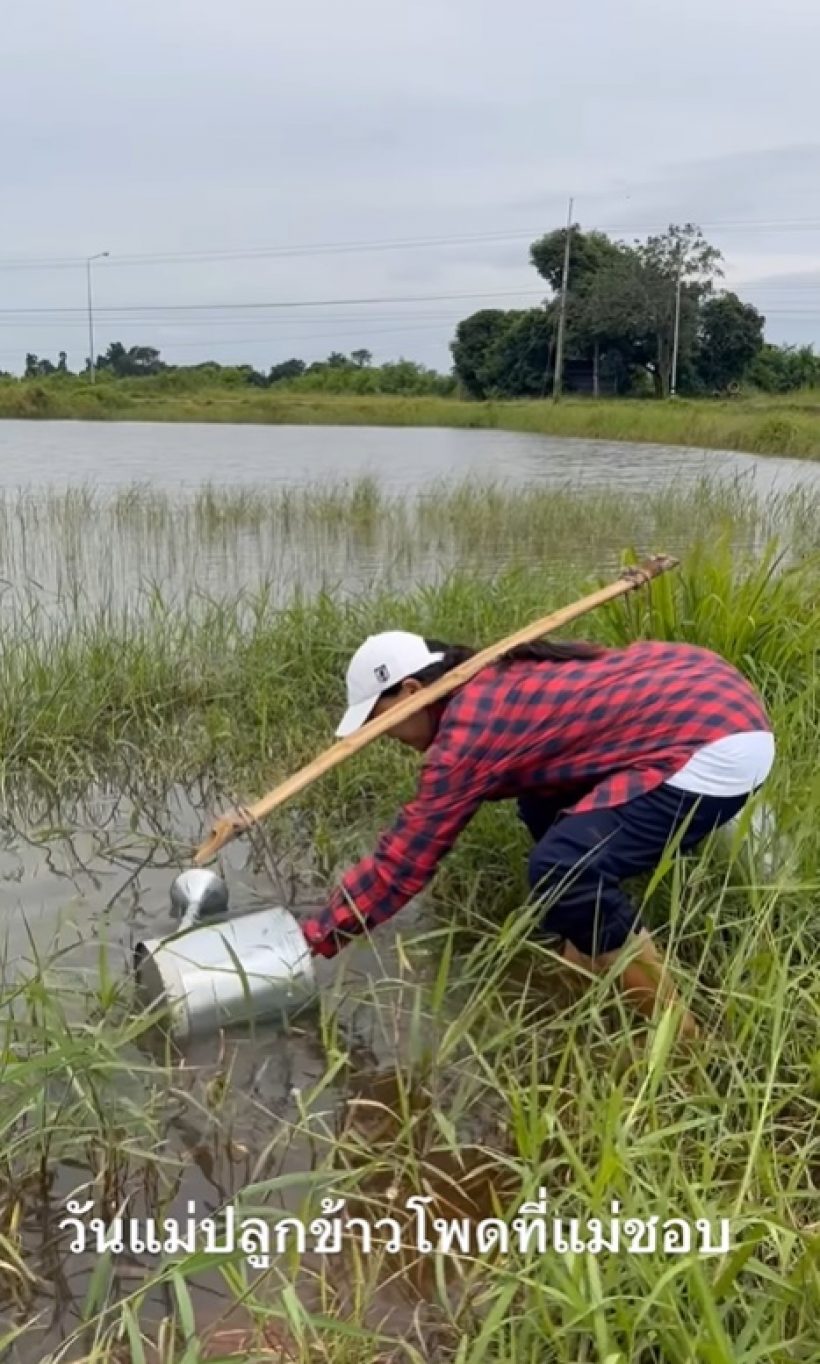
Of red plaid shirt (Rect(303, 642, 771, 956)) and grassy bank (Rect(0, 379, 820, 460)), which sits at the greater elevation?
grassy bank (Rect(0, 379, 820, 460))

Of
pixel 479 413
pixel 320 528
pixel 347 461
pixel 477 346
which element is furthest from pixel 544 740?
pixel 477 346

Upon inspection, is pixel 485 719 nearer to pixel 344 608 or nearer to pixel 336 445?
pixel 344 608

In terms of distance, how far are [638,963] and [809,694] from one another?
54.6 inches

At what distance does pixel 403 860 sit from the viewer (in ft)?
8.36

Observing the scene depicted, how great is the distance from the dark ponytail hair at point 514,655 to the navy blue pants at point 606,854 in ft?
1.23

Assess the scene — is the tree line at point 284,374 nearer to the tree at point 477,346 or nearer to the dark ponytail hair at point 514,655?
the tree at point 477,346

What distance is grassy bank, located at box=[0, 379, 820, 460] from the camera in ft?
77.3

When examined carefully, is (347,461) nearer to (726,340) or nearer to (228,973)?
(228,973)

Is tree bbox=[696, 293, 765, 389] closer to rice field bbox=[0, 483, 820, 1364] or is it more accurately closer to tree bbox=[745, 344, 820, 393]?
tree bbox=[745, 344, 820, 393]

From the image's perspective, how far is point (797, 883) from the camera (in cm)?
259

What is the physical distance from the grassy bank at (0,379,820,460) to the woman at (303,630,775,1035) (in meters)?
19.4

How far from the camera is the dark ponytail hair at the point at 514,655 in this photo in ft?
8.54

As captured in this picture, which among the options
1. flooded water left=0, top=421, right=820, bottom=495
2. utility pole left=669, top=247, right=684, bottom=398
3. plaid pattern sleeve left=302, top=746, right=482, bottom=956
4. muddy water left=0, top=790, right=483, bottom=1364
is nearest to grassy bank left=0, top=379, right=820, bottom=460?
flooded water left=0, top=421, right=820, bottom=495

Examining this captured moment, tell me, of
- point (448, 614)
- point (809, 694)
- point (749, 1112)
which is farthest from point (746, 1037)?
point (448, 614)
